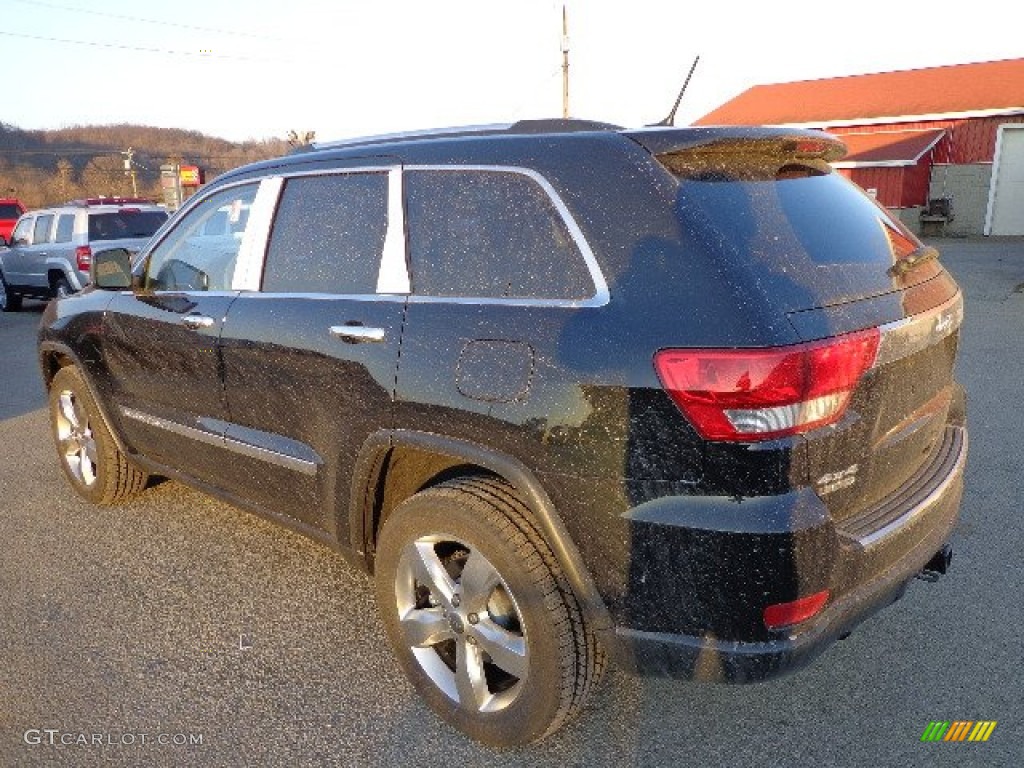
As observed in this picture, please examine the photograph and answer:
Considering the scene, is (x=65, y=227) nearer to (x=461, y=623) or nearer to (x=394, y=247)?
(x=394, y=247)

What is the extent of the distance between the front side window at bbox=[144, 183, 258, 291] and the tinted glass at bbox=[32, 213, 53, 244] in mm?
10442

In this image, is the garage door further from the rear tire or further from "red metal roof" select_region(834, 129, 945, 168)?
the rear tire

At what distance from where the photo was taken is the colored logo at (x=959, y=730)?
242 cm

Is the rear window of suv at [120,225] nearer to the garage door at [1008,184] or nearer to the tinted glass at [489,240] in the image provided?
the tinted glass at [489,240]

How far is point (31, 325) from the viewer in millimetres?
12516

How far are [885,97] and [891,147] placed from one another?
3.23m

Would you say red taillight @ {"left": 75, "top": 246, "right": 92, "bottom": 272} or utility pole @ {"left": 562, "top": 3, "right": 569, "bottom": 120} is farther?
utility pole @ {"left": 562, "top": 3, "right": 569, "bottom": 120}

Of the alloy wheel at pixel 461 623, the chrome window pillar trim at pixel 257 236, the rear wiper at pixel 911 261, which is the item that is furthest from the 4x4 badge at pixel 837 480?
the chrome window pillar trim at pixel 257 236

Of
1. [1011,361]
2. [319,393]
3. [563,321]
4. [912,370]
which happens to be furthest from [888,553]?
[1011,361]

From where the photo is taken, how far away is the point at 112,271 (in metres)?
3.94

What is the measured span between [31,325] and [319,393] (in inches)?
478

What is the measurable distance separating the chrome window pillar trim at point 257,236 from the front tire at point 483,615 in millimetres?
1289

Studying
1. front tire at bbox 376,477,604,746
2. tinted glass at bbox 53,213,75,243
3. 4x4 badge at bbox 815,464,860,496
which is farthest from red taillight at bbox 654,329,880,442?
tinted glass at bbox 53,213,75,243

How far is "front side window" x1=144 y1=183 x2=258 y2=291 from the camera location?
345cm
